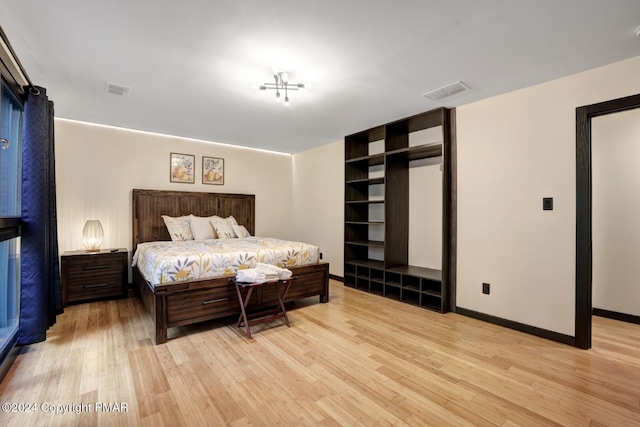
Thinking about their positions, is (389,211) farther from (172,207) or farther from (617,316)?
(172,207)

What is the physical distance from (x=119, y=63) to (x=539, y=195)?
3.92 m

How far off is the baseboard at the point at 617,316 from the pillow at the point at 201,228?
16.5 ft

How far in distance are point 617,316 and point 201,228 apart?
17.4ft

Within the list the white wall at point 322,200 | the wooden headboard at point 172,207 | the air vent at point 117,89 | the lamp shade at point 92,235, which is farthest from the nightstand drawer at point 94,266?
the white wall at point 322,200

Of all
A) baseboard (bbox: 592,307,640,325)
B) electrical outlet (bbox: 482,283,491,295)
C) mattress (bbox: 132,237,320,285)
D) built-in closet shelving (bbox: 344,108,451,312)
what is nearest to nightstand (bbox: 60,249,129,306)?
mattress (bbox: 132,237,320,285)

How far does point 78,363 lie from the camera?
210 cm

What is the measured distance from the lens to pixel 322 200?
5.21 meters

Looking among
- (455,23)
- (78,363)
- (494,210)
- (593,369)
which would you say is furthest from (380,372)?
(455,23)

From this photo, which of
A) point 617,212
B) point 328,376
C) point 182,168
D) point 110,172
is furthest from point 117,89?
point 617,212

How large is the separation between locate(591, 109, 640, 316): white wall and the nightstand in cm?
587

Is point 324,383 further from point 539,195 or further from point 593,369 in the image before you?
point 539,195

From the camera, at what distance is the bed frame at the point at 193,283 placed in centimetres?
250

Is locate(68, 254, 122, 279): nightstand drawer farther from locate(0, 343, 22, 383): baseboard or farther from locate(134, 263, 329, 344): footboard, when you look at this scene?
locate(0, 343, 22, 383): baseboard

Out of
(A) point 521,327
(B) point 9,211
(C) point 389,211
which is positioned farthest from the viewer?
(C) point 389,211
